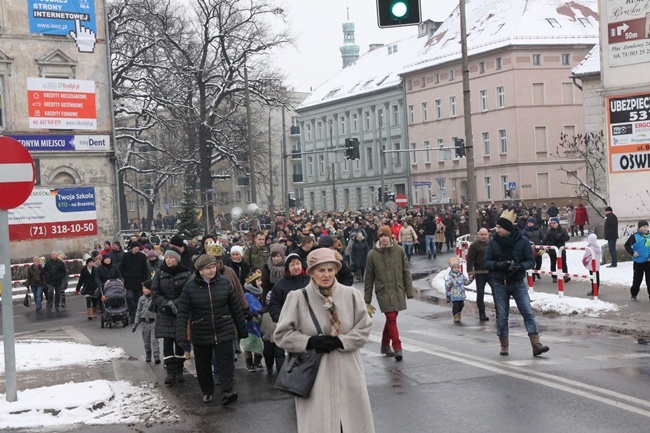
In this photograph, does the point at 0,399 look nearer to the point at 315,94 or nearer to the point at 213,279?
the point at 213,279

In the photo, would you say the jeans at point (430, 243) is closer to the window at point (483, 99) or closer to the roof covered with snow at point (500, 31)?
the roof covered with snow at point (500, 31)

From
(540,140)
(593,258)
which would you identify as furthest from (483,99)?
(593,258)

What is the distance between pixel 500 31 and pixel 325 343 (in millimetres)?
67686

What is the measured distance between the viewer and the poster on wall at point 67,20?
4059cm

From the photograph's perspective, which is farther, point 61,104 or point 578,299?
point 61,104

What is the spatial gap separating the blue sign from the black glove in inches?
1409

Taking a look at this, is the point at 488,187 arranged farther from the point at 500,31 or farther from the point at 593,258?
the point at 593,258

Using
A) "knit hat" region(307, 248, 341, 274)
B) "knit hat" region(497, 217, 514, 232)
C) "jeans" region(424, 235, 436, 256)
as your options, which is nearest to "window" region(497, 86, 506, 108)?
"jeans" region(424, 235, 436, 256)

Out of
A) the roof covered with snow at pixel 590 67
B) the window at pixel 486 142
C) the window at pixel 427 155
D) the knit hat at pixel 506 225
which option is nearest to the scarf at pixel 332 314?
the knit hat at pixel 506 225

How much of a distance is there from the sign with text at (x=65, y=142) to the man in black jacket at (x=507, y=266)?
101 feet

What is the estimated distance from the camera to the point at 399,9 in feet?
38.0

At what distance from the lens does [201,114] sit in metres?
48.7

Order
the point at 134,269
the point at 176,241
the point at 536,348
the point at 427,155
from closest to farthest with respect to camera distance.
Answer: the point at 536,348, the point at 176,241, the point at 134,269, the point at 427,155

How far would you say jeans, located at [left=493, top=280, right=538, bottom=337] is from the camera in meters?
12.1
